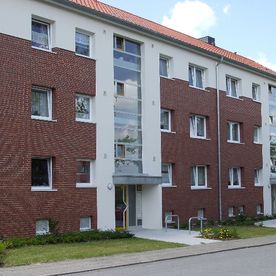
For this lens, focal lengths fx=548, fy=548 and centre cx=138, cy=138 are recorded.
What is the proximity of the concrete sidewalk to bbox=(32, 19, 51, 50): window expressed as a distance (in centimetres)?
884

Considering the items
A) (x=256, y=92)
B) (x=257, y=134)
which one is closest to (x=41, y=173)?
(x=257, y=134)

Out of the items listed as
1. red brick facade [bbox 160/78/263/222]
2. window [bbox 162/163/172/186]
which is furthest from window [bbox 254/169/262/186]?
window [bbox 162/163/172/186]

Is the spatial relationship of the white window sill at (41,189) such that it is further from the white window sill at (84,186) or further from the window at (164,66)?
the window at (164,66)

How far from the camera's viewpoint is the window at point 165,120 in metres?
25.7

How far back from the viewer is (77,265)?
13.5 metres

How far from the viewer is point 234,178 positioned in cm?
3077

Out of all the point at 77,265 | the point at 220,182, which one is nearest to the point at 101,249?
the point at 77,265

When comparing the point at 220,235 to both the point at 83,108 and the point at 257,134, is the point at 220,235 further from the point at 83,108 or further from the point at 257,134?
the point at 257,134

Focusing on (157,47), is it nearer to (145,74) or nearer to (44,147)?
(145,74)

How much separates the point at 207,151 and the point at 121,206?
6.98 m

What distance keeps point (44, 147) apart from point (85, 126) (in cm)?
223

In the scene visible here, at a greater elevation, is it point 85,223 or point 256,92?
point 256,92

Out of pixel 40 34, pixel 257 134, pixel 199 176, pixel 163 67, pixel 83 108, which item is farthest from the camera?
pixel 257 134

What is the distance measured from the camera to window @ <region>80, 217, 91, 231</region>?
68.9 ft
